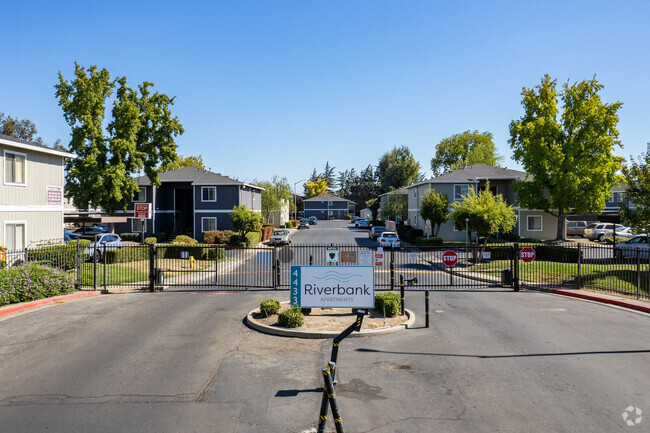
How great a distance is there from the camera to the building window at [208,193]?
47.2 metres

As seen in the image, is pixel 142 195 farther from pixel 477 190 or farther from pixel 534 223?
pixel 534 223

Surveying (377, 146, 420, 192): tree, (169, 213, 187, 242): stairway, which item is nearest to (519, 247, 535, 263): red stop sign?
(169, 213, 187, 242): stairway

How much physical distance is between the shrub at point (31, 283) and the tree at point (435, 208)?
31.8 m

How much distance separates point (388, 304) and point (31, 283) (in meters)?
12.2

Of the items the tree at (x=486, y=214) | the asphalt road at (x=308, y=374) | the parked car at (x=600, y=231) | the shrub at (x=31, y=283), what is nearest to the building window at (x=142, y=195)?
the shrub at (x=31, y=283)

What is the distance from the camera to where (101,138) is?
132 feet

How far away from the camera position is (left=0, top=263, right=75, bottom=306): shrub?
15180 millimetres

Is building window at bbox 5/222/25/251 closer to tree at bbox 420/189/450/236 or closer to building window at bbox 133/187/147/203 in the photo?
building window at bbox 133/187/147/203

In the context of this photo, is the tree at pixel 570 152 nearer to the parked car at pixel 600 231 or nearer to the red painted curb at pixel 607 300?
the parked car at pixel 600 231

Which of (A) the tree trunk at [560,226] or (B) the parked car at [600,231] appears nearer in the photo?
(A) the tree trunk at [560,226]

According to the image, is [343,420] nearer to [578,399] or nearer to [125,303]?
[578,399]

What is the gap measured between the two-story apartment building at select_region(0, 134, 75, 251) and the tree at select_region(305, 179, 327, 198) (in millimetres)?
124219

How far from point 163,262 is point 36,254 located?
A: 8429 mm

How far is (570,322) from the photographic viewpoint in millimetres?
13508
